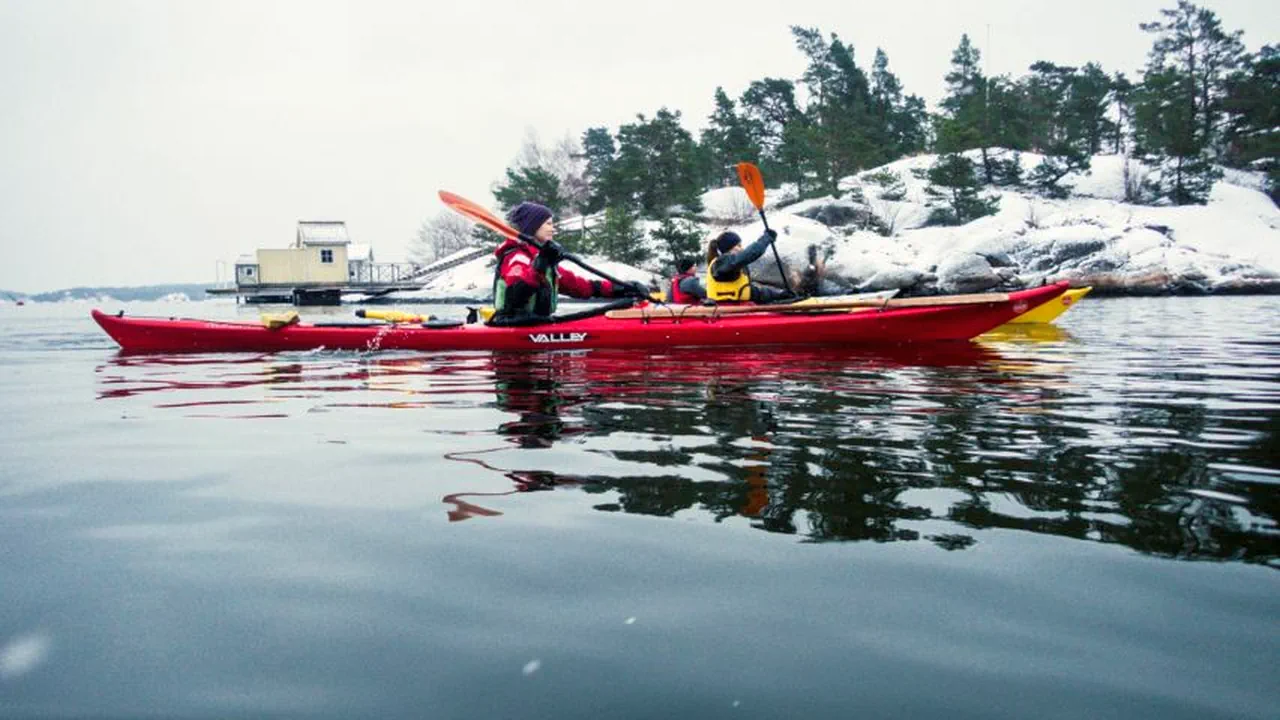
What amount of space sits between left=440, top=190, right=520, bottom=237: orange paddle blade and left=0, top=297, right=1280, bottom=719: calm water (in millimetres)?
4334

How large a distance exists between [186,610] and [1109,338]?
10.9 meters

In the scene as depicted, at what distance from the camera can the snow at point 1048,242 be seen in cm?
2989

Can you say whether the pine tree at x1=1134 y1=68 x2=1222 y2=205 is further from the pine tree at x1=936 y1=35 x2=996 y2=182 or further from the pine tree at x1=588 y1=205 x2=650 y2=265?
the pine tree at x1=588 y1=205 x2=650 y2=265

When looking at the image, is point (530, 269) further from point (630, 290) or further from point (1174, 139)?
point (1174, 139)

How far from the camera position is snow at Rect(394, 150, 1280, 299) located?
29.9 metres

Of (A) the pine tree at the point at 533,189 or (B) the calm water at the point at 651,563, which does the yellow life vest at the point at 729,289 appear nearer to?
(B) the calm water at the point at 651,563

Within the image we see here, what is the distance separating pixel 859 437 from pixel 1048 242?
108ft

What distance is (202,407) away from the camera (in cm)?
527

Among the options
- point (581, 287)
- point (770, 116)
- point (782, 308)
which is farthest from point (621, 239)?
point (782, 308)

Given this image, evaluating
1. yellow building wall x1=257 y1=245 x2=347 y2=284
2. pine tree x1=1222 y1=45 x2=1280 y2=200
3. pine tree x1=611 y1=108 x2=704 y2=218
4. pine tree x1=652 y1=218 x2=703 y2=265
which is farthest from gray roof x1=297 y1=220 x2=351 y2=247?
pine tree x1=1222 y1=45 x2=1280 y2=200

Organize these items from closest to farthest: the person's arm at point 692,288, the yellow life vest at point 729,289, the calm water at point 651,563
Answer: the calm water at point 651,563 < the yellow life vest at point 729,289 < the person's arm at point 692,288

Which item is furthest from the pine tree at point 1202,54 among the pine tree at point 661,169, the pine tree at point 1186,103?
the pine tree at point 661,169

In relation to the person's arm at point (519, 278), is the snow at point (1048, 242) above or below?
above

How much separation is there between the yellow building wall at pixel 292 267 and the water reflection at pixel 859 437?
3926 cm
